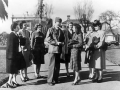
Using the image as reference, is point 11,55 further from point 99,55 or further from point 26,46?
point 99,55

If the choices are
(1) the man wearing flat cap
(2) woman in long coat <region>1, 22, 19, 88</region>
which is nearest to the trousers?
(1) the man wearing flat cap

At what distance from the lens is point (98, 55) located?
6.05m

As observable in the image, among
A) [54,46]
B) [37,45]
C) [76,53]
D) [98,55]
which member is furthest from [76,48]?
[37,45]

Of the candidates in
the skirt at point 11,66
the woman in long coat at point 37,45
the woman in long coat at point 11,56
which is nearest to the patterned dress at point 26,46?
the woman in long coat at point 37,45

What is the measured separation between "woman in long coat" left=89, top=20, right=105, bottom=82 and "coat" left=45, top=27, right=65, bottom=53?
41.5 inches

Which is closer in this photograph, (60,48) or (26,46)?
(60,48)

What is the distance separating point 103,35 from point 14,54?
8.74ft

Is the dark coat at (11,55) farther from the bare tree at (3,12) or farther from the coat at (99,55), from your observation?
the coat at (99,55)

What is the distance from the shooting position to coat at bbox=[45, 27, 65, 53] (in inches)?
227

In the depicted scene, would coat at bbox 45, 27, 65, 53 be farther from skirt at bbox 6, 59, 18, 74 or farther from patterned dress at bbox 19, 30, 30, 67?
skirt at bbox 6, 59, 18, 74

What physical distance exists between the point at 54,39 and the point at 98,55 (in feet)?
4.71

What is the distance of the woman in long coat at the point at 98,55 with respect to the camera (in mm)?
5953

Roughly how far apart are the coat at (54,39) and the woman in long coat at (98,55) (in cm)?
105

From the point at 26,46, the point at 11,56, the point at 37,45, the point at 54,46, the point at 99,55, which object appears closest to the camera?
the point at 11,56
